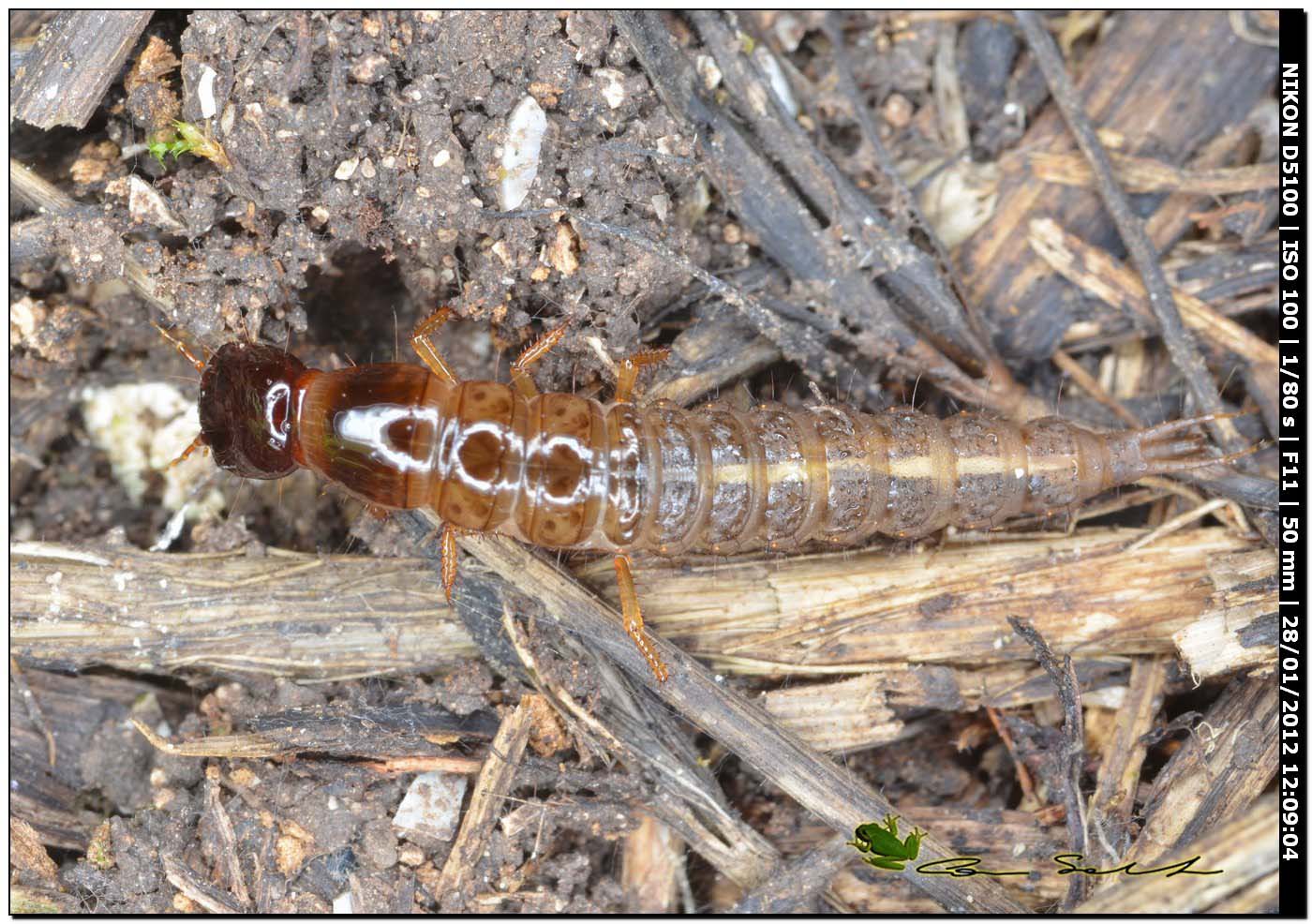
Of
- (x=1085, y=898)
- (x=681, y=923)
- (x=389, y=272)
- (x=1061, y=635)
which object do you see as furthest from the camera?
(x=389, y=272)

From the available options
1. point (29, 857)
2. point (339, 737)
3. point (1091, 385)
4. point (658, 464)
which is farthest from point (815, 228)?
point (29, 857)

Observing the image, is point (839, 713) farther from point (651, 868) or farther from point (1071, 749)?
point (651, 868)

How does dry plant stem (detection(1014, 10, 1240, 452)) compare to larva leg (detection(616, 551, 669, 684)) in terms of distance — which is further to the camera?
dry plant stem (detection(1014, 10, 1240, 452))

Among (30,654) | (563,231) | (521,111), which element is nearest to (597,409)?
(563,231)

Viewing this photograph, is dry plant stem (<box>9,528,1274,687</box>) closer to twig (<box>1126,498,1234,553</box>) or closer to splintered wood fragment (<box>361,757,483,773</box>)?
twig (<box>1126,498,1234,553</box>)

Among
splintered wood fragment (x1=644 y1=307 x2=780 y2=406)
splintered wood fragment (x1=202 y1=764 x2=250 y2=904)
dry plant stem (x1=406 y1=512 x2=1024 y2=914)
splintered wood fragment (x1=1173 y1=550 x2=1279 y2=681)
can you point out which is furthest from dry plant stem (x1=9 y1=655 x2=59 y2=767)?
→ splintered wood fragment (x1=1173 y1=550 x2=1279 y2=681)

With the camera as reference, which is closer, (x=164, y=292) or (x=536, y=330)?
(x=164, y=292)

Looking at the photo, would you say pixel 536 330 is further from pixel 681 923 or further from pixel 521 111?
pixel 681 923
